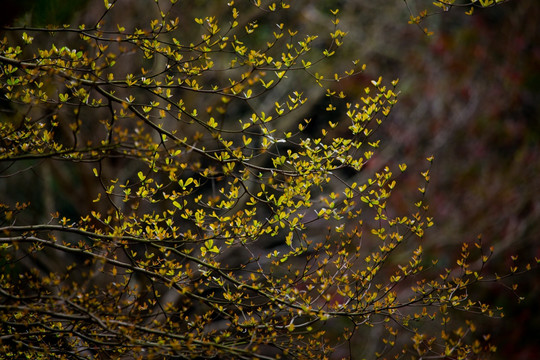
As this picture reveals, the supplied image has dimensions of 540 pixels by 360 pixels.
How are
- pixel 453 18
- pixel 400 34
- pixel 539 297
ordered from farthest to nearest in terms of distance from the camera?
1. pixel 453 18
2. pixel 400 34
3. pixel 539 297

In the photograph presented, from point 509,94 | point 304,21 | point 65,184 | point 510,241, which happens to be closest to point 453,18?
point 509,94

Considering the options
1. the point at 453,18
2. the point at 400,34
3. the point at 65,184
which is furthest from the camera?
the point at 453,18

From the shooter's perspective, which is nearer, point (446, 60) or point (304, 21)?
point (304, 21)

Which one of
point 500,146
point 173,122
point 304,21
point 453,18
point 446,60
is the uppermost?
point 453,18

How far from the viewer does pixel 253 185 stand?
7.96 metres

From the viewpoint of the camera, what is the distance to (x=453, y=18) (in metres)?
11.4

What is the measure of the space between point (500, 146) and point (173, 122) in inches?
248

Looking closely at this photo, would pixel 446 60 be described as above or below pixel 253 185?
above

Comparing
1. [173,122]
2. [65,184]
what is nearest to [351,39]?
[173,122]

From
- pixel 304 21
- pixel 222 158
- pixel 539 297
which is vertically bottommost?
pixel 222 158

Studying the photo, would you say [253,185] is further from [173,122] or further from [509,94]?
[509,94]

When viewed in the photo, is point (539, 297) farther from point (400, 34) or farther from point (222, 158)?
point (222, 158)

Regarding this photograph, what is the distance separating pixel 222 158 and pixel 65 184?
16.5 feet

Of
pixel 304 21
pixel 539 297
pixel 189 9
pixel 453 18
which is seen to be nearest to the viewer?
pixel 189 9
